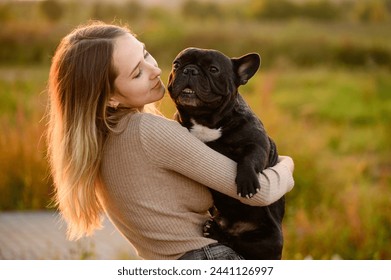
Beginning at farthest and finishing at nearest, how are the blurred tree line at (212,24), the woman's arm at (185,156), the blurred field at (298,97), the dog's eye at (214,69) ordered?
the blurred tree line at (212,24)
the blurred field at (298,97)
the dog's eye at (214,69)
the woman's arm at (185,156)

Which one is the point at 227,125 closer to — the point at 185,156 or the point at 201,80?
the point at 201,80

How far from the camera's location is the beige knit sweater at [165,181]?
229cm

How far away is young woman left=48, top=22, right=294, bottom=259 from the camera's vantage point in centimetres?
231

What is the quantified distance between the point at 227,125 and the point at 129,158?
0.45 metres

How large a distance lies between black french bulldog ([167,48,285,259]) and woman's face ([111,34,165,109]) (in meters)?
0.10

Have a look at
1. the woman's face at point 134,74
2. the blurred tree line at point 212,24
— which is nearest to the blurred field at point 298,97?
the blurred tree line at point 212,24

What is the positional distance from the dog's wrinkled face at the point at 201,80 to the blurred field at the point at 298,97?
1.56 meters

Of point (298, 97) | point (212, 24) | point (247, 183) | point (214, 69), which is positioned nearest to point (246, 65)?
point (214, 69)

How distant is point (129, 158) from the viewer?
234 cm

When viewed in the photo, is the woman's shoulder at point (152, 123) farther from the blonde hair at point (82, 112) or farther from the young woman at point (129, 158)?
the blonde hair at point (82, 112)
